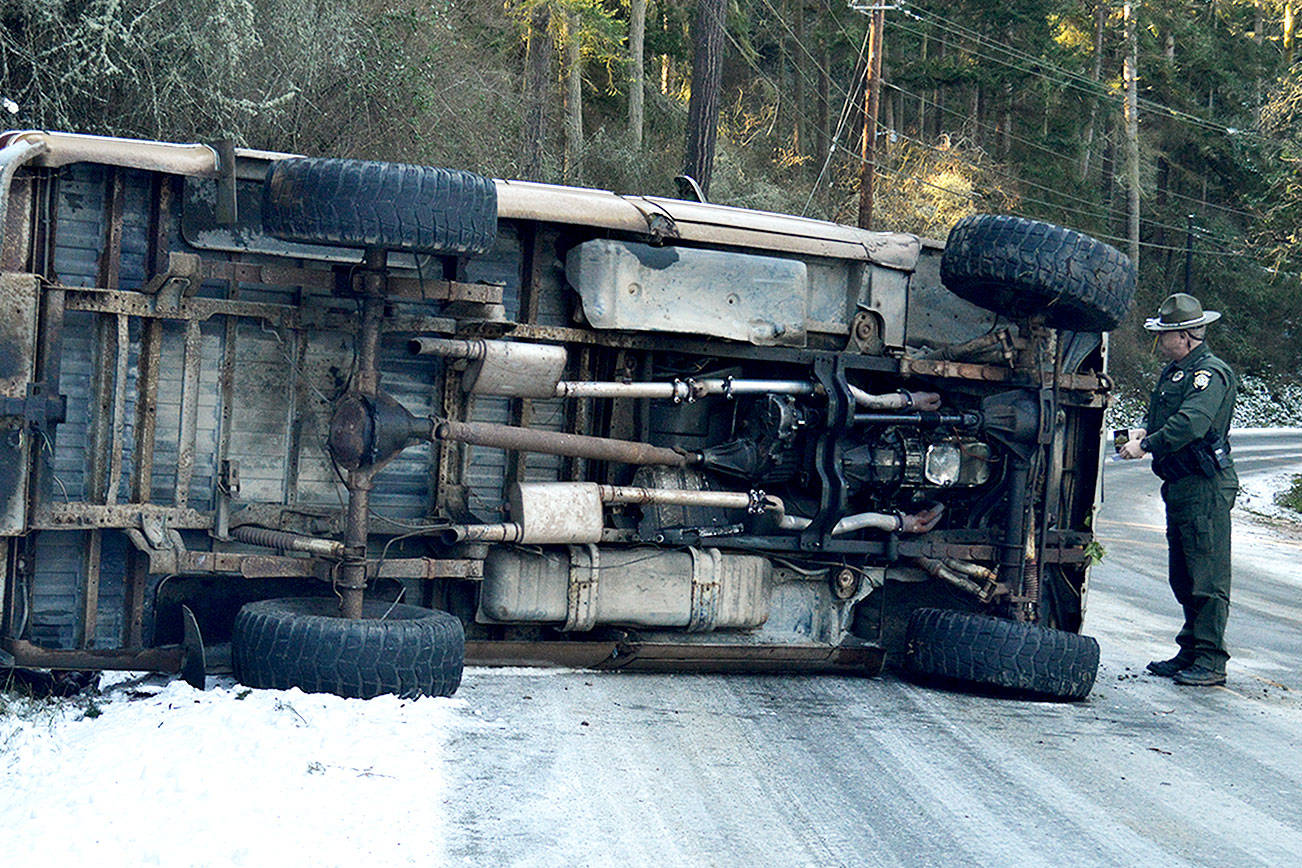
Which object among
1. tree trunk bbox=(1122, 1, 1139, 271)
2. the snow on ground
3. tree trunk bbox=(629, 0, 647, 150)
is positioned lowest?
the snow on ground

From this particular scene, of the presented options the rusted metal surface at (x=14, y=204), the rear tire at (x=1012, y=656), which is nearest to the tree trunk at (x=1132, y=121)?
the rear tire at (x=1012, y=656)

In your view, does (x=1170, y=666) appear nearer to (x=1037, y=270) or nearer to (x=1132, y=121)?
(x=1037, y=270)

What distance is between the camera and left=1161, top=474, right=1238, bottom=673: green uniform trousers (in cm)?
783

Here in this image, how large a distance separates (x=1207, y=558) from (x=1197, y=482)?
437mm

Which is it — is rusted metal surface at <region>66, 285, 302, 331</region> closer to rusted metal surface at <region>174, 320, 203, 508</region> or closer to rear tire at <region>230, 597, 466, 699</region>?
rusted metal surface at <region>174, 320, 203, 508</region>

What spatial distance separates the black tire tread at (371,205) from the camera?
550cm

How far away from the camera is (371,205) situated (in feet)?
18.1

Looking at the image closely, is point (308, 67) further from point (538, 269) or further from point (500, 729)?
point (500, 729)

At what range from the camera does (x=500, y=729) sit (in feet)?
17.9

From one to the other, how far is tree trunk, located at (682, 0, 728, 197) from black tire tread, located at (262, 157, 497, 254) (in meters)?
12.5

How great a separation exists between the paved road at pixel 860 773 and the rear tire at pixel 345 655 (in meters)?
0.27

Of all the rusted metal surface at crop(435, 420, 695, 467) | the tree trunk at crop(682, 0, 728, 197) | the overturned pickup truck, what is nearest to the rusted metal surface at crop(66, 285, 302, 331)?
the overturned pickup truck

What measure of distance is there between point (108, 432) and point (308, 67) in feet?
26.6

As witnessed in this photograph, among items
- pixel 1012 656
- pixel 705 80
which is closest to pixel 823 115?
pixel 705 80
